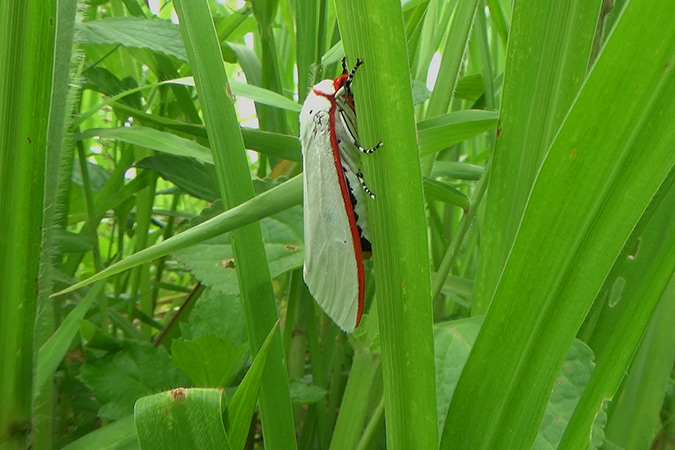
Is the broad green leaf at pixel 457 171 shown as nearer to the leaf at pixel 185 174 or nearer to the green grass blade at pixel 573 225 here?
the leaf at pixel 185 174

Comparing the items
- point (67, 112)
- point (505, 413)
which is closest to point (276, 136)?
point (67, 112)

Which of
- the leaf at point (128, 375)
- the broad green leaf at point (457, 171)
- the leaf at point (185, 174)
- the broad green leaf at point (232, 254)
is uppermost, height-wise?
the broad green leaf at point (457, 171)

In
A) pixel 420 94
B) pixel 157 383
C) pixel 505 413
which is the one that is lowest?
pixel 157 383

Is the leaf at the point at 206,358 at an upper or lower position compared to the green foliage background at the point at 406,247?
lower

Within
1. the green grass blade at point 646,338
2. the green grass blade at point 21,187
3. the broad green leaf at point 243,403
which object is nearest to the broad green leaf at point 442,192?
the green grass blade at point 646,338

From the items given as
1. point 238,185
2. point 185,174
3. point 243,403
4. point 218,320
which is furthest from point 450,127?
point 185,174

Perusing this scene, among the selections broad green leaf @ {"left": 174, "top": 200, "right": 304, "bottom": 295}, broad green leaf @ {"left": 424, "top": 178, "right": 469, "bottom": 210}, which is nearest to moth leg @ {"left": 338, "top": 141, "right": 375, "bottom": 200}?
broad green leaf @ {"left": 424, "top": 178, "right": 469, "bottom": 210}

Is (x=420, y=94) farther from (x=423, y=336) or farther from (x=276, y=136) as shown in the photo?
(x=423, y=336)
